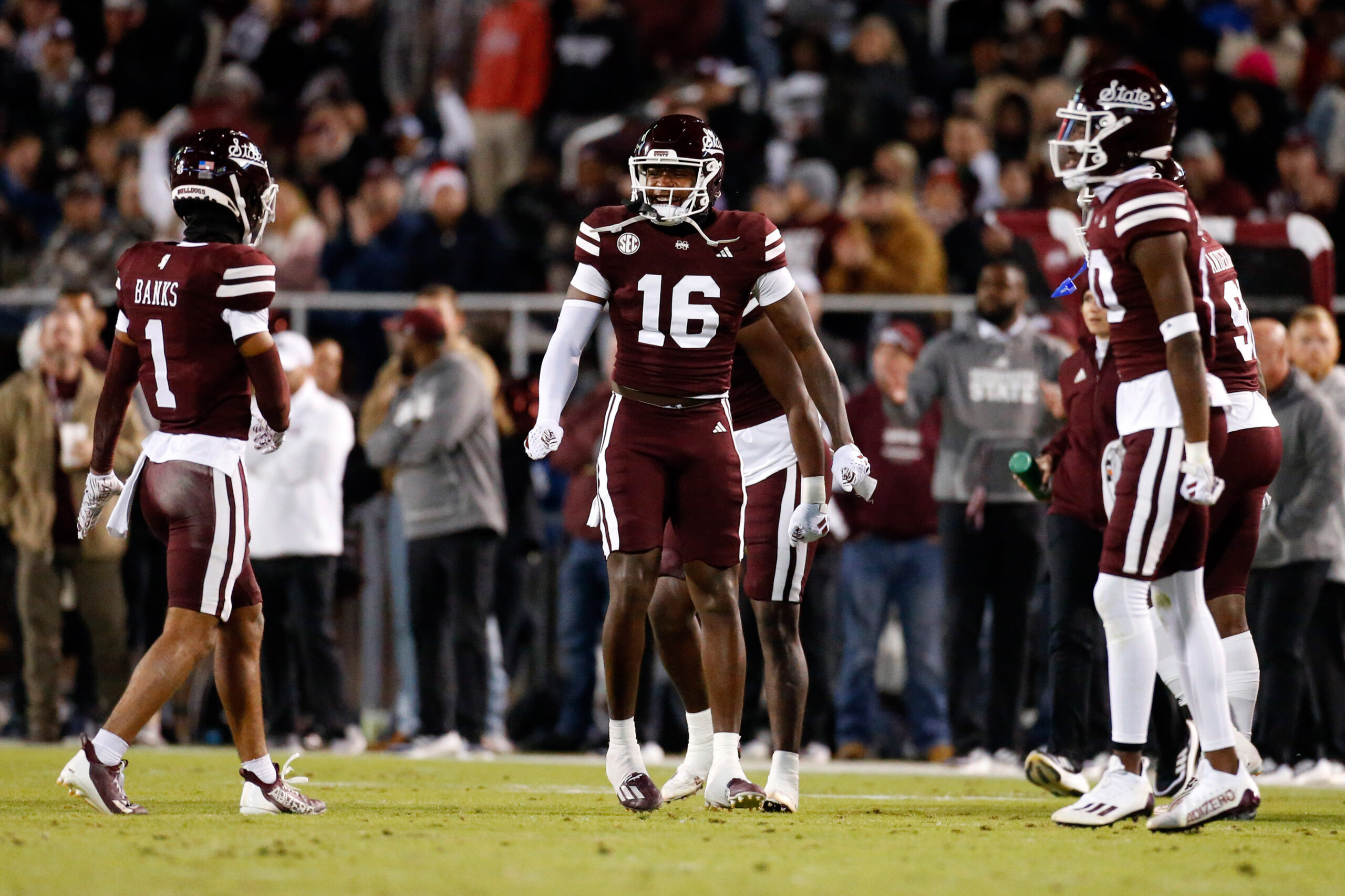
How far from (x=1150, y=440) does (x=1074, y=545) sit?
6.46ft

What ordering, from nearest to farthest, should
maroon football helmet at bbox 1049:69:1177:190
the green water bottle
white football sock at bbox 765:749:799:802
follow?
maroon football helmet at bbox 1049:69:1177:190
white football sock at bbox 765:749:799:802
the green water bottle

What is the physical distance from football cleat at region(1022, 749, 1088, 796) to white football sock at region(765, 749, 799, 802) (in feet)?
4.35

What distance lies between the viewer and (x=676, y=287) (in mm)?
6348

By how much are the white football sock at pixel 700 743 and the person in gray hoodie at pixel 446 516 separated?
3.87 m

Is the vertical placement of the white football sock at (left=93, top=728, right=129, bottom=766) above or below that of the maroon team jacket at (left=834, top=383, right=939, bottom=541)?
below

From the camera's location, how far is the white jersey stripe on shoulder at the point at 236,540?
6.08 metres

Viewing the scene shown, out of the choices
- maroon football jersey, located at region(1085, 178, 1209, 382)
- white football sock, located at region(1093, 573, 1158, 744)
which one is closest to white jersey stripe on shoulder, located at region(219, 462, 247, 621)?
white football sock, located at region(1093, 573, 1158, 744)

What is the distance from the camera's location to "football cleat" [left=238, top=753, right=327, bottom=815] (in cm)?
619

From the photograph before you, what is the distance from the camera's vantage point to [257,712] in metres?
6.20

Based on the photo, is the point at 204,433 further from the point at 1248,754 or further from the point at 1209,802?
the point at 1248,754

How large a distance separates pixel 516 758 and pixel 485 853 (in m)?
5.38

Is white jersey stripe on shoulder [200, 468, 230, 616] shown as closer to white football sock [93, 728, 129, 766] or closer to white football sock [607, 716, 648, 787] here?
white football sock [93, 728, 129, 766]

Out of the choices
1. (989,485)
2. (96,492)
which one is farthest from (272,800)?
(989,485)

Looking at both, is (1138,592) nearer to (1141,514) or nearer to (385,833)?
(1141,514)
